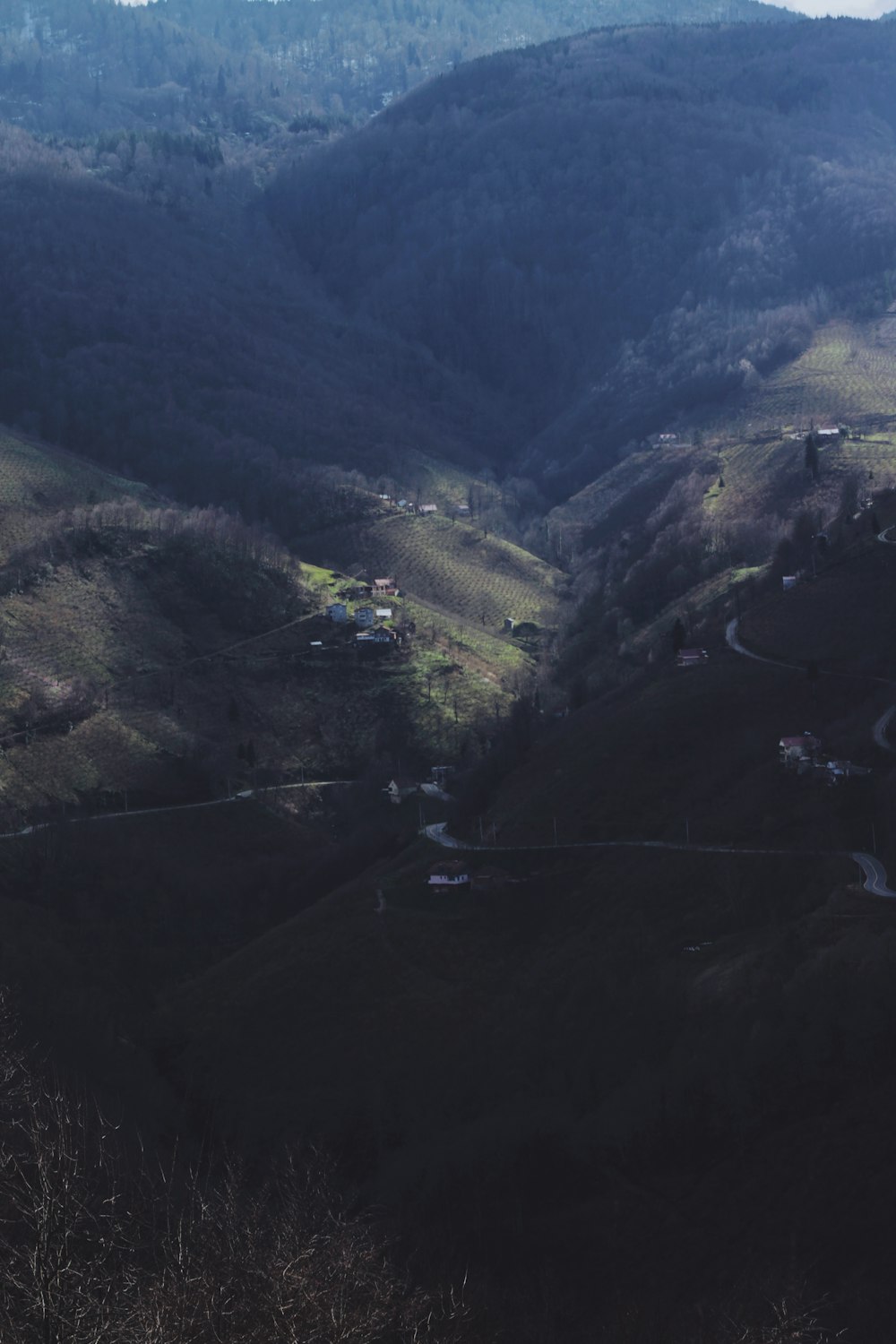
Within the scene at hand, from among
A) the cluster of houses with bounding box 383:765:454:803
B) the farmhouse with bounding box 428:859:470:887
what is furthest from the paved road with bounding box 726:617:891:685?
the farmhouse with bounding box 428:859:470:887

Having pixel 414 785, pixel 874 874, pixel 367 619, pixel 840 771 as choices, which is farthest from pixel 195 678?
pixel 874 874

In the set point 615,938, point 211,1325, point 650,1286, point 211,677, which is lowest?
point 211,677

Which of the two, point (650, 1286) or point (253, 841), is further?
point (253, 841)

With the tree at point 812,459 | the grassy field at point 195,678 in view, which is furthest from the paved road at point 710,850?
the tree at point 812,459

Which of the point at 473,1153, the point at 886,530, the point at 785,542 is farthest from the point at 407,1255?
the point at 785,542

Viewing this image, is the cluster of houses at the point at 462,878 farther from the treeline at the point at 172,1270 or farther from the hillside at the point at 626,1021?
the treeline at the point at 172,1270

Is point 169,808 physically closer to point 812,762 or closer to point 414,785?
point 414,785

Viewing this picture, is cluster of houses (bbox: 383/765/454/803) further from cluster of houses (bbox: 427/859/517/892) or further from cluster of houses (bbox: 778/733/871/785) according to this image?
cluster of houses (bbox: 778/733/871/785)

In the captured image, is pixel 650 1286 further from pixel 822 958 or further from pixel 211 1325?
pixel 211 1325
